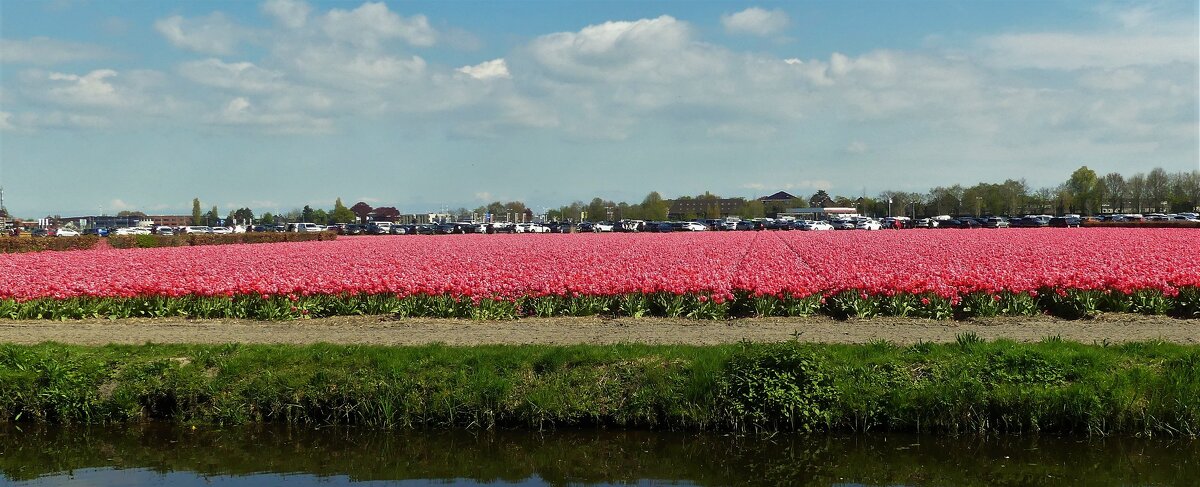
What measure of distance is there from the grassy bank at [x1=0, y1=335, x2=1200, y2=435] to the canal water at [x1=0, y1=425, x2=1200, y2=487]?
8.5 inches

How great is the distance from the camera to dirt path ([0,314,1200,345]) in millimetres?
11688

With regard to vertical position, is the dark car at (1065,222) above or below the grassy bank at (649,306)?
above

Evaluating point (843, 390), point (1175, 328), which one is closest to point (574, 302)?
point (843, 390)

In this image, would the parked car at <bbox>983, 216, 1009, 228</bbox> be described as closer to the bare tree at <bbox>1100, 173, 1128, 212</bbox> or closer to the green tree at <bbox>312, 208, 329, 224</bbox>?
the bare tree at <bbox>1100, 173, 1128, 212</bbox>

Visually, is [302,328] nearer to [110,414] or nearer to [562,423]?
[110,414]

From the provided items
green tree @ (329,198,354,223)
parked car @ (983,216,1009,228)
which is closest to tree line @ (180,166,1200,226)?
green tree @ (329,198,354,223)

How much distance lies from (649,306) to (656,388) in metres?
5.86

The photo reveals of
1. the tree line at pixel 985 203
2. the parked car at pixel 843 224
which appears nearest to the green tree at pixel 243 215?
the tree line at pixel 985 203

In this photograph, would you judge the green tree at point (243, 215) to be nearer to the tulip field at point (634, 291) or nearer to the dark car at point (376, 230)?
the dark car at point (376, 230)

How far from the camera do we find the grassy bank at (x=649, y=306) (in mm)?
13797

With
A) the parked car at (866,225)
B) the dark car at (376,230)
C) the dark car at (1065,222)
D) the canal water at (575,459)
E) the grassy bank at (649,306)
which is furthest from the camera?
the dark car at (376,230)

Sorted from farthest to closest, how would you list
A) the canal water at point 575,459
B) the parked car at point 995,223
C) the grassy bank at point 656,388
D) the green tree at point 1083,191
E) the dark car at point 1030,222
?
the green tree at point 1083,191
the parked car at point 995,223
the dark car at point 1030,222
the grassy bank at point 656,388
the canal water at point 575,459

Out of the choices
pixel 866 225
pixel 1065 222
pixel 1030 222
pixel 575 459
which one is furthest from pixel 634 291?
pixel 1030 222

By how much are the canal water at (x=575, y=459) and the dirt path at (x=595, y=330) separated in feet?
10.5
